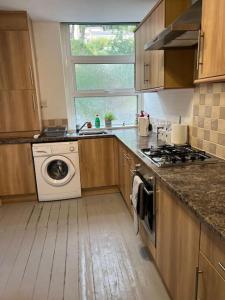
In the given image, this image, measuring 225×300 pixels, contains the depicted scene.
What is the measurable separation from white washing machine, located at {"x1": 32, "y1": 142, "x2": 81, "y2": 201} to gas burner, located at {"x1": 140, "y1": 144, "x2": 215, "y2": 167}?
4.07 feet

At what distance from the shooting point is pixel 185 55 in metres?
2.03

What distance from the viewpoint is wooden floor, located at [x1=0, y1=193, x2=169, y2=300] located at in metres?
1.67

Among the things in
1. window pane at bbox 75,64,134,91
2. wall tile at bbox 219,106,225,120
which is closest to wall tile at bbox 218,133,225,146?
wall tile at bbox 219,106,225,120

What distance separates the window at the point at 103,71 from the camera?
3.41m

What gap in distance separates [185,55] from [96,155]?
1687mm

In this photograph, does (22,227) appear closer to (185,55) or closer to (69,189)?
(69,189)

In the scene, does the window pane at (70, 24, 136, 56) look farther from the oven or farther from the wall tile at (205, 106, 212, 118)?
the oven

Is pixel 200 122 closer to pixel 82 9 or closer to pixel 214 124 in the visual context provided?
pixel 214 124

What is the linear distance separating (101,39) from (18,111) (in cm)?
165

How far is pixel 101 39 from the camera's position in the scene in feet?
11.3

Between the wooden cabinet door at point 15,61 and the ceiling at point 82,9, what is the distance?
31 centimetres

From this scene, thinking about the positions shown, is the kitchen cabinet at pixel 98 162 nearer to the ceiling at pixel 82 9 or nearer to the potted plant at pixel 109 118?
the potted plant at pixel 109 118

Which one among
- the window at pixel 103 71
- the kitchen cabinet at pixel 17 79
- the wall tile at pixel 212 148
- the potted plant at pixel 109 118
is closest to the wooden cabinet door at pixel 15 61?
the kitchen cabinet at pixel 17 79

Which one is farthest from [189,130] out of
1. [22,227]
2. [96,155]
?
[22,227]
